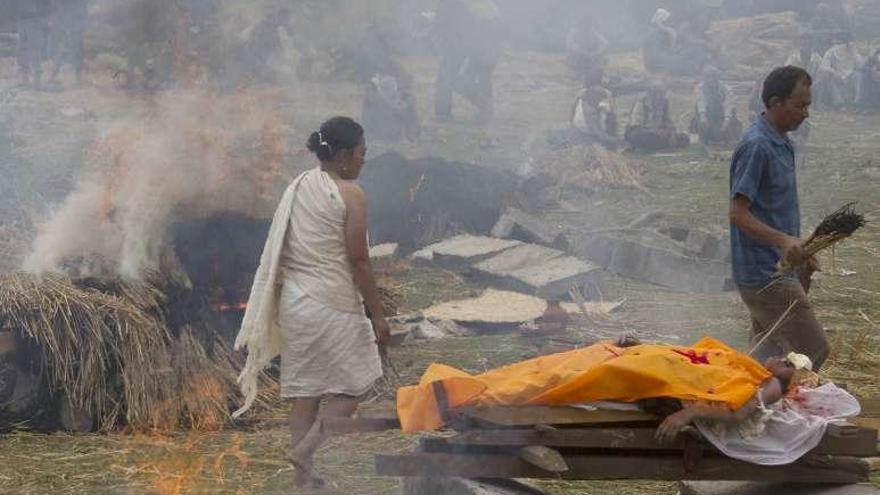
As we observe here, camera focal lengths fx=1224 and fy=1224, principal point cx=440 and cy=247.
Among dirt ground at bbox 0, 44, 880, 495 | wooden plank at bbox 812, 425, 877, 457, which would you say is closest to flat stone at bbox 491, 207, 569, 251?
dirt ground at bbox 0, 44, 880, 495

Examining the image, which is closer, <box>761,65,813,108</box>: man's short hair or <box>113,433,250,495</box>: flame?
<box>761,65,813,108</box>: man's short hair

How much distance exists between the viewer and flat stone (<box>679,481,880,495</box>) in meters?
4.46

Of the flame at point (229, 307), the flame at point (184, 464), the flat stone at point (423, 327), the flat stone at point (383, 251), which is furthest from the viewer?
the flat stone at point (383, 251)

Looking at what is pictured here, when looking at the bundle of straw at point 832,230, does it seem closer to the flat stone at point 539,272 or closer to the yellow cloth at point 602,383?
the yellow cloth at point 602,383

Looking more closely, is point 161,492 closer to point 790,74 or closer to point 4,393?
point 4,393

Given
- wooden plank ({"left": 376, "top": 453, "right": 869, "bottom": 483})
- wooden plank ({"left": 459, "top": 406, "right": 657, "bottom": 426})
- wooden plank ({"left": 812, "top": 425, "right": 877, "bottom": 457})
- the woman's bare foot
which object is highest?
wooden plank ({"left": 459, "top": 406, "right": 657, "bottom": 426})

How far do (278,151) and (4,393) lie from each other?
3.24 m

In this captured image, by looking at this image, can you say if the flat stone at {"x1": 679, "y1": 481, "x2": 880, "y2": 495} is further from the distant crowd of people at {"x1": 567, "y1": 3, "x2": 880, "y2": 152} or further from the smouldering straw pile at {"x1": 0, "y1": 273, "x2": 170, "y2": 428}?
the distant crowd of people at {"x1": 567, "y1": 3, "x2": 880, "y2": 152}

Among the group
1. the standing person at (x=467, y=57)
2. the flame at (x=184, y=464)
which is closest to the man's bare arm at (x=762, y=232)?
the flame at (x=184, y=464)

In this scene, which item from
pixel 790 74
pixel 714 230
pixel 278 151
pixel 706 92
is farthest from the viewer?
pixel 706 92

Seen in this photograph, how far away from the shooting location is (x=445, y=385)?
4359 mm

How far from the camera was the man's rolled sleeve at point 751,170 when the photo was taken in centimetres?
526

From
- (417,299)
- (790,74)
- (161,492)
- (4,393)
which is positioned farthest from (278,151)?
(790,74)

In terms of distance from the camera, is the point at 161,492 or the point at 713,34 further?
the point at 713,34
